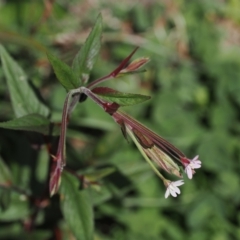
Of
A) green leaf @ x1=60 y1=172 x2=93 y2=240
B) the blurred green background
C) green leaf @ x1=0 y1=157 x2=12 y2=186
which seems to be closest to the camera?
green leaf @ x1=60 y1=172 x2=93 y2=240

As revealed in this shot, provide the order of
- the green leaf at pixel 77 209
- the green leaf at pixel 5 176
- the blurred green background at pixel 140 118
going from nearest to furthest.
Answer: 1. the green leaf at pixel 77 209
2. the green leaf at pixel 5 176
3. the blurred green background at pixel 140 118

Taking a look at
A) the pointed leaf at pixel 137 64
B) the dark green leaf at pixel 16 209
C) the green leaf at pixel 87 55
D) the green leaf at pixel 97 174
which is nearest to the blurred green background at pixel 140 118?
the dark green leaf at pixel 16 209

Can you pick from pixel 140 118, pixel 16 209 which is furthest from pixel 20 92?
pixel 140 118

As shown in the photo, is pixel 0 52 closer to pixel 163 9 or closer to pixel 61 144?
pixel 61 144

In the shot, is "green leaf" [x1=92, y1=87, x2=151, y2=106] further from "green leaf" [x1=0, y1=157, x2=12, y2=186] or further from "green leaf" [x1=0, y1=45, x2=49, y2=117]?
"green leaf" [x1=0, y1=157, x2=12, y2=186]

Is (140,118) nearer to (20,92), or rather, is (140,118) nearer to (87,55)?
(20,92)

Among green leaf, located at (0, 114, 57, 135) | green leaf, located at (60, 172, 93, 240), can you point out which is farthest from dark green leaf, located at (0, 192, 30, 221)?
green leaf, located at (0, 114, 57, 135)

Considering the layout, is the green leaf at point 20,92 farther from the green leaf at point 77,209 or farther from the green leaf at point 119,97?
the green leaf at point 119,97
